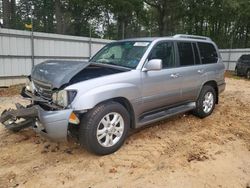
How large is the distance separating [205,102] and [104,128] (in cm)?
300

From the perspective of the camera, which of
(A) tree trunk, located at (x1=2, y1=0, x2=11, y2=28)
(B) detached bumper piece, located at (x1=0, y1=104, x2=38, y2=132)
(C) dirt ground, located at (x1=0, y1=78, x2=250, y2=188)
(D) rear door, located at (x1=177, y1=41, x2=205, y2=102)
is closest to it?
(C) dirt ground, located at (x1=0, y1=78, x2=250, y2=188)

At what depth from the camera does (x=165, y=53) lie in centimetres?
495

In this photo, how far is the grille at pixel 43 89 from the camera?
3889mm

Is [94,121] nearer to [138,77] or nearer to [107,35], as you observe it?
[138,77]

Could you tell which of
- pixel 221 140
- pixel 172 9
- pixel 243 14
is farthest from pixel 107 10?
pixel 221 140

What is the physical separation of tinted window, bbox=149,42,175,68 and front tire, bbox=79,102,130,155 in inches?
49.6

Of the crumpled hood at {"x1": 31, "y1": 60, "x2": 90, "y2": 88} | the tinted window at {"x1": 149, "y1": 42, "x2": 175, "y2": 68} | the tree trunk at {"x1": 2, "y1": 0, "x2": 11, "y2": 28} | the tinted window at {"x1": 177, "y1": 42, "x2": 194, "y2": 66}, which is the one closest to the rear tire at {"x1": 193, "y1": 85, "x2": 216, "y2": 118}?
the tinted window at {"x1": 177, "y1": 42, "x2": 194, "y2": 66}

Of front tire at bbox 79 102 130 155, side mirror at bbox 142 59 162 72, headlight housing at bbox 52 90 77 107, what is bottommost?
front tire at bbox 79 102 130 155

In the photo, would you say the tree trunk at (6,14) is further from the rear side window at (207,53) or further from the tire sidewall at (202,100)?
the tire sidewall at (202,100)

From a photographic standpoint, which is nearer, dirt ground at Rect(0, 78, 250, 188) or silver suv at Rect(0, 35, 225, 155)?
dirt ground at Rect(0, 78, 250, 188)

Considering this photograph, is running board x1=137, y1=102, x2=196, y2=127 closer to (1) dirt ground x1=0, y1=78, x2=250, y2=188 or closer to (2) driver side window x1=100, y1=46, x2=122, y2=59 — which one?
(1) dirt ground x1=0, y1=78, x2=250, y2=188

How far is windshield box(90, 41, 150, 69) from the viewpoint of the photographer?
4578mm

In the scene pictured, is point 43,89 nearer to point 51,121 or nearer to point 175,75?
point 51,121

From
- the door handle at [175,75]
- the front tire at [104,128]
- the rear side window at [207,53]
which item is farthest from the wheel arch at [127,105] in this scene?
the rear side window at [207,53]
